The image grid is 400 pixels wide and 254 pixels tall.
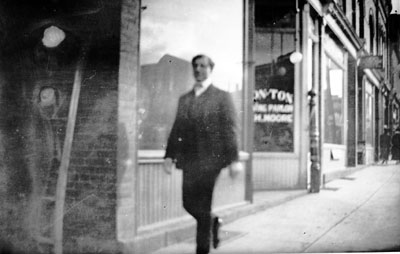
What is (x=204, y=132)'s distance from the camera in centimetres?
474

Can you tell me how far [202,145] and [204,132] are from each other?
15 centimetres

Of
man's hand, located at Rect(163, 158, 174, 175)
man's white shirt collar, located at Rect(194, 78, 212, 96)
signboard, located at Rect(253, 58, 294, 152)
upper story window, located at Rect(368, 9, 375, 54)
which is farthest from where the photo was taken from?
upper story window, located at Rect(368, 9, 375, 54)

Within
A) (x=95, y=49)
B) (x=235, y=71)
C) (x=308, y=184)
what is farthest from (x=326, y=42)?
(x=95, y=49)

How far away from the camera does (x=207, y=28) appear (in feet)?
16.3

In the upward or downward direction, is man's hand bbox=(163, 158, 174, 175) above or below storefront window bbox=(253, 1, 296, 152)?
below

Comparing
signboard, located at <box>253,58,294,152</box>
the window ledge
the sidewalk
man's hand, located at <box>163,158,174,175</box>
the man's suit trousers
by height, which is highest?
signboard, located at <box>253,58,294,152</box>

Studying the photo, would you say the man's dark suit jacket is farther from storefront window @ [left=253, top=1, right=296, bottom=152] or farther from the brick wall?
storefront window @ [left=253, top=1, right=296, bottom=152]

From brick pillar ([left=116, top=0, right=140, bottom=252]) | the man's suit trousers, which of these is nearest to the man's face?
brick pillar ([left=116, top=0, right=140, bottom=252])

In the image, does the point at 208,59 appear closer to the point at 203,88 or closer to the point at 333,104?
the point at 203,88

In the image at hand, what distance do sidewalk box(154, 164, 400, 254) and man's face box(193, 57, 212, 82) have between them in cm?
188

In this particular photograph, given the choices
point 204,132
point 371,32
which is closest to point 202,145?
point 204,132

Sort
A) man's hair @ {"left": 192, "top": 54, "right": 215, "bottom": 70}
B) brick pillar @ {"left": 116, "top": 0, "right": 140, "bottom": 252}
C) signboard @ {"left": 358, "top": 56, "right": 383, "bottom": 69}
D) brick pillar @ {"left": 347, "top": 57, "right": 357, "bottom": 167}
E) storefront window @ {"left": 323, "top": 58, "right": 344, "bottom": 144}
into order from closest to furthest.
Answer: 1. brick pillar @ {"left": 116, "top": 0, "right": 140, "bottom": 252}
2. man's hair @ {"left": 192, "top": 54, "right": 215, "bottom": 70}
3. signboard @ {"left": 358, "top": 56, "right": 383, "bottom": 69}
4. storefront window @ {"left": 323, "top": 58, "right": 344, "bottom": 144}
5. brick pillar @ {"left": 347, "top": 57, "right": 357, "bottom": 167}

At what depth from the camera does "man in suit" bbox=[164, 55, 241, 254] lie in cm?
455

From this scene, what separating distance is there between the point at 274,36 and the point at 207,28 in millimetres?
2901
